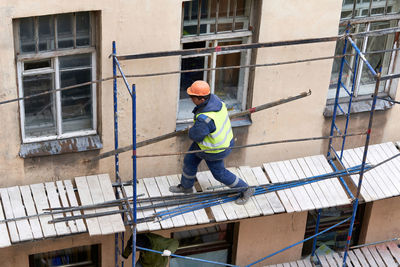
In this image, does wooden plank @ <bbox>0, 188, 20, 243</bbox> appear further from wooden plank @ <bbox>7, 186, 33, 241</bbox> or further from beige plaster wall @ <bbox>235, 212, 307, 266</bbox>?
beige plaster wall @ <bbox>235, 212, 307, 266</bbox>

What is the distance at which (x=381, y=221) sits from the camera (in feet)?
37.8

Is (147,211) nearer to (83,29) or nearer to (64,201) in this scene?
(64,201)

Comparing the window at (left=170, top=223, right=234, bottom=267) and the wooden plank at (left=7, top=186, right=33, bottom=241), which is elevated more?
the wooden plank at (left=7, top=186, right=33, bottom=241)

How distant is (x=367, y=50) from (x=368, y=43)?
116mm

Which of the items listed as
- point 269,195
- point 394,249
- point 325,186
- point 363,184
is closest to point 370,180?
point 363,184

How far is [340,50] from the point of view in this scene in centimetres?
997

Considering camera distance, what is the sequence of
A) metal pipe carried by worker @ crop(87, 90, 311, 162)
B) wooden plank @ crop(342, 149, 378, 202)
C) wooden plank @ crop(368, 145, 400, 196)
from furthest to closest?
wooden plank @ crop(368, 145, 400, 196) → wooden plank @ crop(342, 149, 378, 202) → metal pipe carried by worker @ crop(87, 90, 311, 162)

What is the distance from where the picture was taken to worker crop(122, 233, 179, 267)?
378 inches

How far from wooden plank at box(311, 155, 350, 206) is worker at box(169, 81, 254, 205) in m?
1.18

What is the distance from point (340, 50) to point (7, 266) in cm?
517

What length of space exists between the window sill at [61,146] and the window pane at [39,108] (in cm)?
19

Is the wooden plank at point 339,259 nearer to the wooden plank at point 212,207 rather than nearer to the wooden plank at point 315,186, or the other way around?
the wooden plank at point 315,186

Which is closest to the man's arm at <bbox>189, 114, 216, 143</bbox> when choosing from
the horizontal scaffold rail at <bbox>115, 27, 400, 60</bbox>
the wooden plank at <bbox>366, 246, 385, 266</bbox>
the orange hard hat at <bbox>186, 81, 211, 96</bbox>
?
the orange hard hat at <bbox>186, 81, 211, 96</bbox>

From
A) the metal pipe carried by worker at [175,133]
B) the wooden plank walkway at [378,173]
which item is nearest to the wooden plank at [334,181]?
the wooden plank walkway at [378,173]
